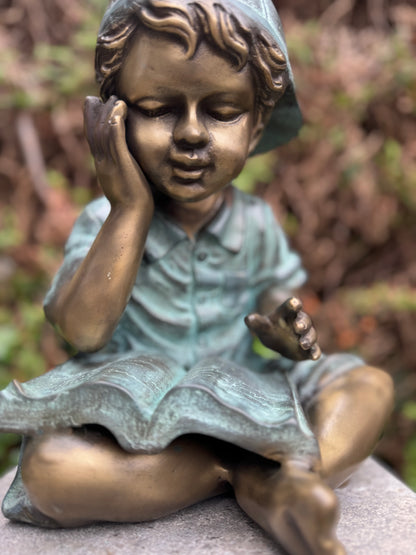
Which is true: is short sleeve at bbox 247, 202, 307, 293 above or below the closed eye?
below

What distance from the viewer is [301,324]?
4.65ft

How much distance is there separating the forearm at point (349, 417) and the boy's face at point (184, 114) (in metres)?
0.56

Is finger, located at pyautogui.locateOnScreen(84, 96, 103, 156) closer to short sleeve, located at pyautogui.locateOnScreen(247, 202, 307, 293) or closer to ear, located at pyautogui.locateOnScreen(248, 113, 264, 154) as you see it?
ear, located at pyautogui.locateOnScreen(248, 113, 264, 154)

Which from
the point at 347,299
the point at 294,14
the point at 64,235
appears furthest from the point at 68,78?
the point at 347,299

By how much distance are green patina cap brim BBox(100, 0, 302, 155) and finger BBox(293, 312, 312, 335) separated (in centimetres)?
55

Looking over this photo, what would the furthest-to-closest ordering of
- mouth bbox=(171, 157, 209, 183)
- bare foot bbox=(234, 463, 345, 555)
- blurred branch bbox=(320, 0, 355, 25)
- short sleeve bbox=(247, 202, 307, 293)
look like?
blurred branch bbox=(320, 0, 355, 25) < short sleeve bbox=(247, 202, 307, 293) < mouth bbox=(171, 157, 209, 183) < bare foot bbox=(234, 463, 345, 555)

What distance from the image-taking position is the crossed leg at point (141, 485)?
1.20 m

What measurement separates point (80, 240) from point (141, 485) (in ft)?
1.95

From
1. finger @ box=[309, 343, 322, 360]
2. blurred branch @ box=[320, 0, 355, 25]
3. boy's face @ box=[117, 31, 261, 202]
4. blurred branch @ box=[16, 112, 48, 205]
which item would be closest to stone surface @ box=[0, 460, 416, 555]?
finger @ box=[309, 343, 322, 360]

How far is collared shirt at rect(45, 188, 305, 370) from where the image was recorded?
158cm

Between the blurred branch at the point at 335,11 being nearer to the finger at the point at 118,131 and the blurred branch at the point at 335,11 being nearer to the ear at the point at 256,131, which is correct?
the ear at the point at 256,131

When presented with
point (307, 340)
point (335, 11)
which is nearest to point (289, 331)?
point (307, 340)

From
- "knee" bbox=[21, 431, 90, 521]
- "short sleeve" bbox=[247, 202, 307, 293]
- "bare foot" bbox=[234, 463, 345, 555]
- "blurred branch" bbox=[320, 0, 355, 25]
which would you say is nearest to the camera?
"bare foot" bbox=[234, 463, 345, 555]

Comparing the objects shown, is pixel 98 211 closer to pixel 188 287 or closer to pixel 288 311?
pixel 188 287
